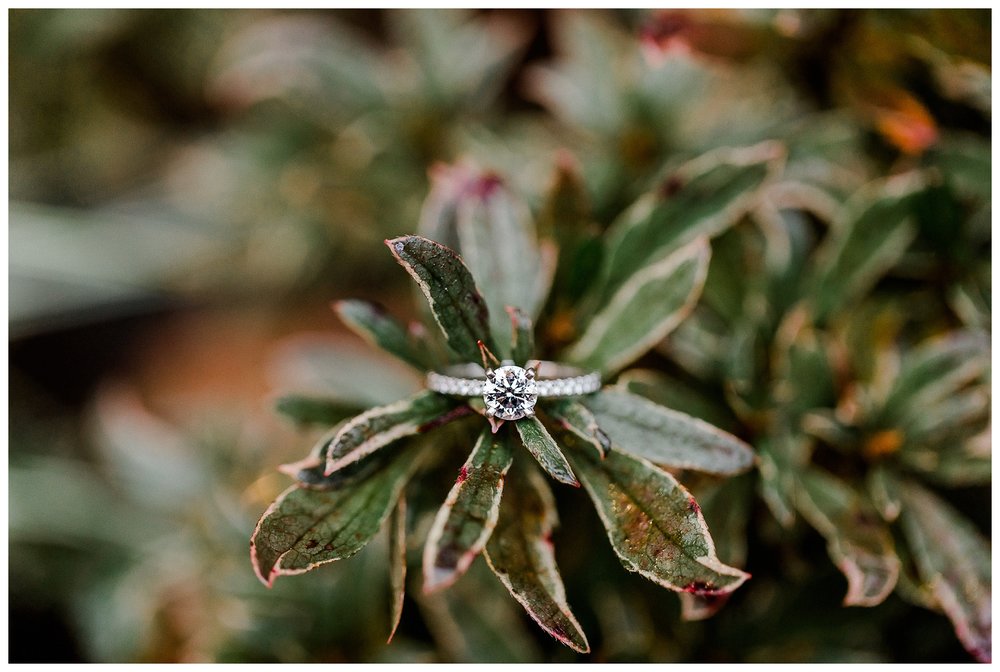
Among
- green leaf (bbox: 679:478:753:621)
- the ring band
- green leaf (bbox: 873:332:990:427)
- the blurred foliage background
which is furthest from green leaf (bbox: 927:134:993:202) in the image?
the ring band

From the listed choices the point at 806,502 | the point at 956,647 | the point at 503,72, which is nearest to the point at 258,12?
the point at 503,72

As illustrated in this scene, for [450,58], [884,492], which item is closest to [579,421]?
[884,492]

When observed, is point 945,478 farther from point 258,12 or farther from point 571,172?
point 258,12

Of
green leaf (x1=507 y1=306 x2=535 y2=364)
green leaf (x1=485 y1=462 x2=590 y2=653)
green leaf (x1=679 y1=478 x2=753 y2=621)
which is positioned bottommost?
green leaf (x1=679 y1=478 x2=753 y2=621)

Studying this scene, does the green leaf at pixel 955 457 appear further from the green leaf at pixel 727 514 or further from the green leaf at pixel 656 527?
the green leaf at pixel 656 527

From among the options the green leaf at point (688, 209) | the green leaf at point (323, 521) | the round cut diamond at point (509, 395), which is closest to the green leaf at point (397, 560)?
the green leaf at point (323, 521)

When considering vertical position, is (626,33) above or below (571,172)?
above

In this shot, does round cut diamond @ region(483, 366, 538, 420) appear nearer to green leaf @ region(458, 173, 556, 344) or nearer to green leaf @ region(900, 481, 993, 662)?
green leaf @ region(458, 173, 556, 344)
